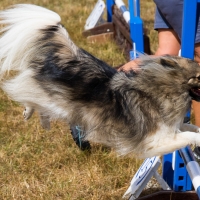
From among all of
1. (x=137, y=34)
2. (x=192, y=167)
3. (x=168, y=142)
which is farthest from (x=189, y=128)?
(x=137, y=34)

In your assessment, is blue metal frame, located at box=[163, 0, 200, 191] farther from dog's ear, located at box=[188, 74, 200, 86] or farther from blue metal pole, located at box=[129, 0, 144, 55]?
blue metal pole, located at box=[129, 0, 144, 55]

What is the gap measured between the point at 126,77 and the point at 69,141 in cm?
150

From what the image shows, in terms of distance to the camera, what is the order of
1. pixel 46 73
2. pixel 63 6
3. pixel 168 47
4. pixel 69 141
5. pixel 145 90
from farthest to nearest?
pixel 63 6
pixel 69 141
pixel 168 47
pixel 46 73
pixel 145 90

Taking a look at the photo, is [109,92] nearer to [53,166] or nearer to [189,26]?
[189,26]

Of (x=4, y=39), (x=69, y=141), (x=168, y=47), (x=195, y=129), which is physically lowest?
(x=69, y=141)

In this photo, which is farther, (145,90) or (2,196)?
(2,196)

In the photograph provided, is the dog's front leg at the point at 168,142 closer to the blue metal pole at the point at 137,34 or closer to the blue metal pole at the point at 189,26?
the blue metal pole at the point at 189,26

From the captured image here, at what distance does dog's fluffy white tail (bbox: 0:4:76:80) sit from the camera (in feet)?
11.1

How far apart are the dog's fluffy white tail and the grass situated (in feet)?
3.05

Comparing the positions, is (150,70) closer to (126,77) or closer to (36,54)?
(126,77)

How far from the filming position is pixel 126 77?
3.11 meters

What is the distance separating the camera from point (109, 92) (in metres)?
3.09

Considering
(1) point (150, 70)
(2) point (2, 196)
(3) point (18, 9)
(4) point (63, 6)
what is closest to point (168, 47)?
(1) point (150, 70)

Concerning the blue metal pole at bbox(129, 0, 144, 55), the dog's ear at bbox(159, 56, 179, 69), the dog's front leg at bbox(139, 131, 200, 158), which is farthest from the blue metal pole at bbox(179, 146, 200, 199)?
the blue metal pole at bbox(129, 0, 144, 55)
